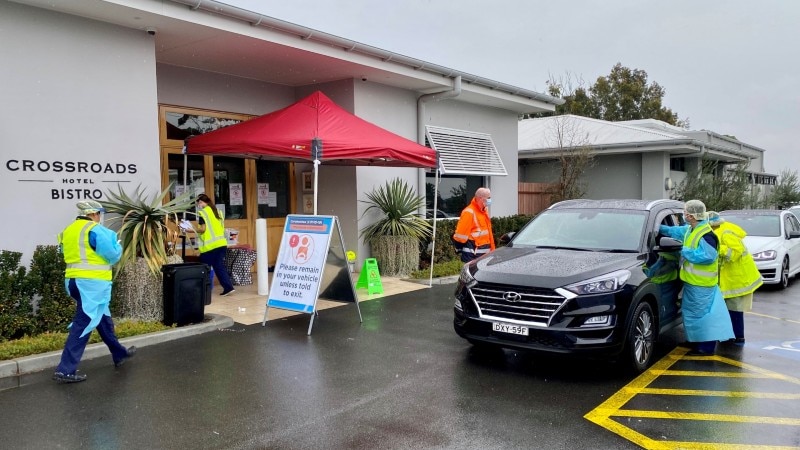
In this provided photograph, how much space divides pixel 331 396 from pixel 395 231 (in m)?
6.46

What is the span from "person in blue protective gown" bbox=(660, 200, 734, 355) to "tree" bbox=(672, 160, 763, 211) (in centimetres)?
1568

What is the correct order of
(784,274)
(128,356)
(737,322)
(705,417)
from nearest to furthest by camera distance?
(705,417) < (128,356) < (737,322) < (784,274)

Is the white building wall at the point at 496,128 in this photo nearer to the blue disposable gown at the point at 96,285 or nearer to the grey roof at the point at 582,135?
the grey roof at the point at 582,135

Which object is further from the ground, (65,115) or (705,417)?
(65,115)

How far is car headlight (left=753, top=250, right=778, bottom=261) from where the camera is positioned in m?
10.4

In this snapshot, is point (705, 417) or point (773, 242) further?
point (773, 242)

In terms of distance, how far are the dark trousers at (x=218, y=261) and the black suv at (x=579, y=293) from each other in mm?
4688

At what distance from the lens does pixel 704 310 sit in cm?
599

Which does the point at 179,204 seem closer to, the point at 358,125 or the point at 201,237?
the point at 201,237

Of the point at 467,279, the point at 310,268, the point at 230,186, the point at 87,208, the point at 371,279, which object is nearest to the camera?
the point at 87,208

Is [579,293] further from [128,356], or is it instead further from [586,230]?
[128,356]

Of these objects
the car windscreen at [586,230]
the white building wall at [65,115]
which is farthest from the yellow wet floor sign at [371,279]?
the white building wall at [65,115]

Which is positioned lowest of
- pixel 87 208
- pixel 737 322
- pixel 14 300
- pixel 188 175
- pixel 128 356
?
pixel 128 356

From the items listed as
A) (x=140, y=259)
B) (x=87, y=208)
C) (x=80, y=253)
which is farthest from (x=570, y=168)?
(x=80, y=253)
